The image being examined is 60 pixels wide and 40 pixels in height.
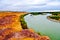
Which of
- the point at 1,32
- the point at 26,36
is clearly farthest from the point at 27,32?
the point at 1,32

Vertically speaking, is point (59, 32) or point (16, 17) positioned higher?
point (16, 17)

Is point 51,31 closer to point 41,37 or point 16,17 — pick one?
point 41,37

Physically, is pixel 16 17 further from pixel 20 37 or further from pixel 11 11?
pixel 20 37

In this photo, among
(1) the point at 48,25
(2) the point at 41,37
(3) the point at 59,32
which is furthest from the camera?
(1) the point at 48,25

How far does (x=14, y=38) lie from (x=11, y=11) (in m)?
0.81

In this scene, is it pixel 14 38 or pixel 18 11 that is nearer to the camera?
pixel 14 38

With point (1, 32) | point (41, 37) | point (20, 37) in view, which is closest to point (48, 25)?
point (41, 37)

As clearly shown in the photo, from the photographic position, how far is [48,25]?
108 inches

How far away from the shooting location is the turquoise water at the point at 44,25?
2.50 meters

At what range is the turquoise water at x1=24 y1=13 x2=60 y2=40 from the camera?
8.19ft

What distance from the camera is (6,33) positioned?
256 cm

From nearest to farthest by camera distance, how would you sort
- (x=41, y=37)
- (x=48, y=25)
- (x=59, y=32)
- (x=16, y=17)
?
(x=41, y=37)
(x=59, y=32)
(x=48, y=25)
(x=16, y=17)

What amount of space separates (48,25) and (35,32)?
32 cm

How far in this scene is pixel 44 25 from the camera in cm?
272
